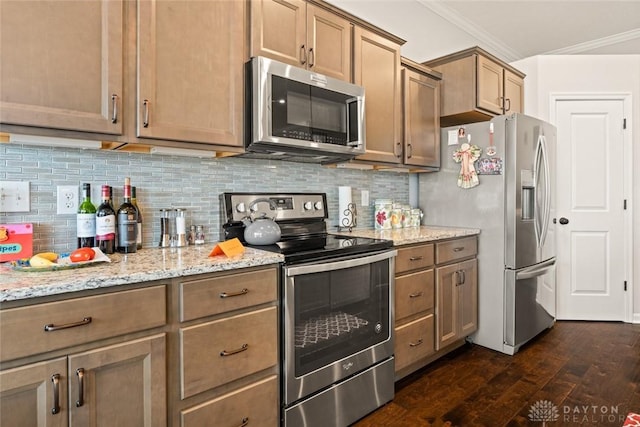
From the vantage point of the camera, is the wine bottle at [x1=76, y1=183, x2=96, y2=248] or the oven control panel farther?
the oven control panel

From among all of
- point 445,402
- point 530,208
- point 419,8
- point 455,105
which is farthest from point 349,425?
point 419,8

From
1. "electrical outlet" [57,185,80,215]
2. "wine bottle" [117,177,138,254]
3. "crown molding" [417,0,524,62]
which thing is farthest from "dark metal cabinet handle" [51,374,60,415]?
"crown molding" [417,0,524,62]

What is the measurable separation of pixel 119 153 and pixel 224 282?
847 mm

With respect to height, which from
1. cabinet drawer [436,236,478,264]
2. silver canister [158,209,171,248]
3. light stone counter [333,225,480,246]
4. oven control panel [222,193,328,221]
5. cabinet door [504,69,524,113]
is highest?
cabinet door [504,69,524,113]

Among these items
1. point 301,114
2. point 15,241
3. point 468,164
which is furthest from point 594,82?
point 15,241

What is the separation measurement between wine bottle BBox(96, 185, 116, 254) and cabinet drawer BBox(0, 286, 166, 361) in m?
0.50

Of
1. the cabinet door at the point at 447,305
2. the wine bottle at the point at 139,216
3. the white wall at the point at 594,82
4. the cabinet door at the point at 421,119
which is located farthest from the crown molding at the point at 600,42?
the wine bottle at the point at 139,216

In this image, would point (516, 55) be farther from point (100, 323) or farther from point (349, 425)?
point (100, 323)

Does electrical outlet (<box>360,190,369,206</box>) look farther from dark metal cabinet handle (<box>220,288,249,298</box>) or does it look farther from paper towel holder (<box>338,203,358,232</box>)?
dark metal cabinet handle (<box>220,288,249,298</box>)

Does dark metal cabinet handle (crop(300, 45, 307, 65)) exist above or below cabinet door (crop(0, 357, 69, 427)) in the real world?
above

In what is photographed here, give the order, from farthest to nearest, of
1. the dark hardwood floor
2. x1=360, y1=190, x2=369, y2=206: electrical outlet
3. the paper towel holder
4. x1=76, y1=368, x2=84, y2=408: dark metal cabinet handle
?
x1=360, y1=190, x2=369, y2=206: electrical outlet
the paper towel holder
the dark hardwood floor
x1=76, y1=368, x2=84, y2=408: dark metal cabinet handle

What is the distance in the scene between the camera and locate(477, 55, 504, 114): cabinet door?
113 inches

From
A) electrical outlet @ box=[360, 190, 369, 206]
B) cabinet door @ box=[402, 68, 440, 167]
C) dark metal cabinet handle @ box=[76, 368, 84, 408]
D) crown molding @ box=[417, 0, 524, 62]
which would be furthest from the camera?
crown molding @ box=[417, 0, 524, 62]

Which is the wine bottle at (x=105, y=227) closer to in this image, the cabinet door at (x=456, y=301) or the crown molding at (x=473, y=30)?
the cabinet door at (x=456, y=301)
